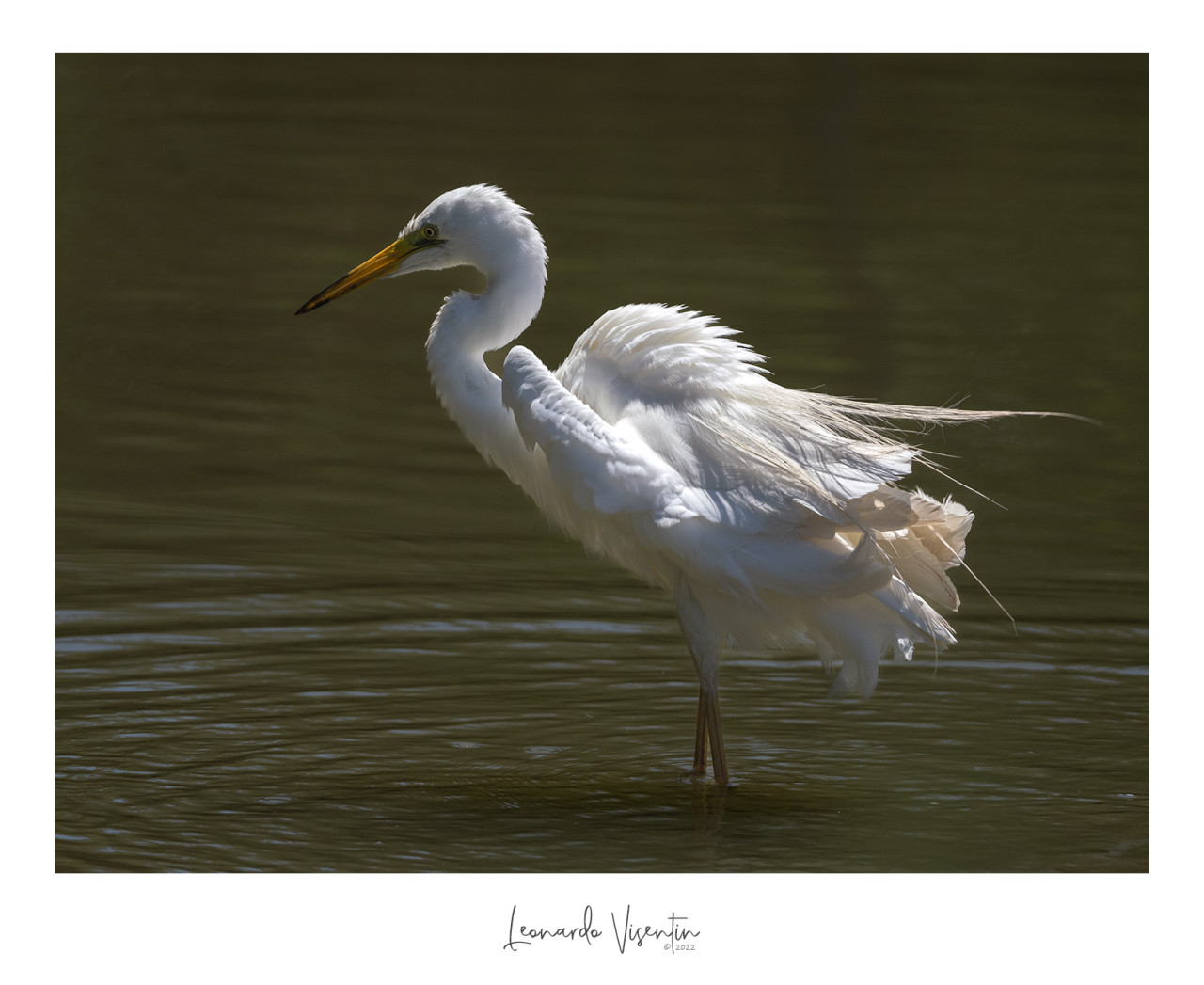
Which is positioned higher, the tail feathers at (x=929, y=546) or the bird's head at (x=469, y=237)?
the bird's head at (x=469, y=237)

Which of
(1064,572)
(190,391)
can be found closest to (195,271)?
(190,391)

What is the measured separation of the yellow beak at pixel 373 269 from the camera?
6.11 metres

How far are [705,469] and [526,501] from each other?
3.30 meters

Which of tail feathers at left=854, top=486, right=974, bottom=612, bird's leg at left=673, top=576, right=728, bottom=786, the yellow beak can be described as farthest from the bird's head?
tail feathers at left=854, top=486, right=974, bottom=612

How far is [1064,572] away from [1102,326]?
15.8 ft

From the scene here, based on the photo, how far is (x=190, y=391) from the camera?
32.8 ft

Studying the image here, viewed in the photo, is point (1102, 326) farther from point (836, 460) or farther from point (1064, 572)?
point (836, 460)

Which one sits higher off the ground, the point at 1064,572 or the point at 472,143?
the point at 472,143

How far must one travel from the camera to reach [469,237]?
19.4ft

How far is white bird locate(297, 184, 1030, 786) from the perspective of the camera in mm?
5254

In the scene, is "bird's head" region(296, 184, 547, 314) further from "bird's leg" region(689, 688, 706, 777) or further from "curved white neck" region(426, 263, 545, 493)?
"bird's leg" region(689, 688, 706, 777)

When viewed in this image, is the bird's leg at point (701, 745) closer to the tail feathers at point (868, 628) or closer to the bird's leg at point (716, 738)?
the bird's leg at point (716, 738)

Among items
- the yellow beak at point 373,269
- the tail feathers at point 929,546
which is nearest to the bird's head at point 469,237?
the yellow beak at point 373,269

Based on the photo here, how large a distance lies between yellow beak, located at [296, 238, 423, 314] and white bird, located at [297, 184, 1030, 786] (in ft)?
0.52
